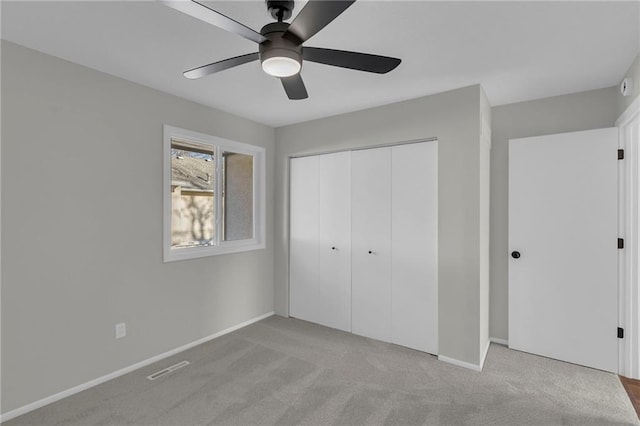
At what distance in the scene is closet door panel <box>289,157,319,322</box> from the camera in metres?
3.89

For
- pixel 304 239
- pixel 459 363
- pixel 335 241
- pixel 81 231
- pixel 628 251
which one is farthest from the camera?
pixel 304 239

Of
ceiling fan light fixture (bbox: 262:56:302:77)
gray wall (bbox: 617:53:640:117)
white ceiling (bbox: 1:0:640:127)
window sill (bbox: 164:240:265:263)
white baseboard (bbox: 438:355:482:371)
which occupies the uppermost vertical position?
white ceiling (bbox: 1:0:640:127)

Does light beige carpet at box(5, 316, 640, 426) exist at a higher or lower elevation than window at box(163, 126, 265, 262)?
lower

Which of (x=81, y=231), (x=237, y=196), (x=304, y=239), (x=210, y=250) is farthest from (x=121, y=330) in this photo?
(x=304, y=239)

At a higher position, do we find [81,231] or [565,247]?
[81,231]

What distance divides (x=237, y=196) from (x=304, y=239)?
97cm

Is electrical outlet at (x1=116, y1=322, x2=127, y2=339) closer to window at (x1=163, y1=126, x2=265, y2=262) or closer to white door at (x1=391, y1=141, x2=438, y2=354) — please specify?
window at (x1=163, y1=126, x2=265, y2=262)

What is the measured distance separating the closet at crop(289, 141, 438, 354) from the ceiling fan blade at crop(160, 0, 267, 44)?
6.95 ft

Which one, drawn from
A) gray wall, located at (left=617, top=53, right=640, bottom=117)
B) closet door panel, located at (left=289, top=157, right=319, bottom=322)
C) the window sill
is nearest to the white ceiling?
gray wall, located at (left=617, top=53, right=640, bottom=117)

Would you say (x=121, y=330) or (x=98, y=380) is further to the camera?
(x=121, y=330)

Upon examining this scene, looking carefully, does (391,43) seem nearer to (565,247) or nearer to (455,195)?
(455,195)

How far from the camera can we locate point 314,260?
3.90 m

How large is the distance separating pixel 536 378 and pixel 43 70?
440 cm

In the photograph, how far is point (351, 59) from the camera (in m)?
1.62
